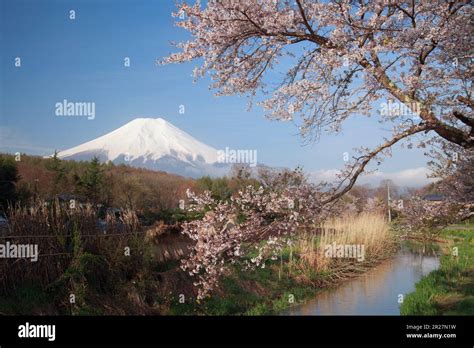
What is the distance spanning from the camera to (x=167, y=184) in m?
13.6

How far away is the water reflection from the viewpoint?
8.66 m

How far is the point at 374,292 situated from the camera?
32.4 feet

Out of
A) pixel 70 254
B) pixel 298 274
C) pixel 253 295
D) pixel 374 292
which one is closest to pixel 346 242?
pixel 298 274

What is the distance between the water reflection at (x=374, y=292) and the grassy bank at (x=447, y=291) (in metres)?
0.46

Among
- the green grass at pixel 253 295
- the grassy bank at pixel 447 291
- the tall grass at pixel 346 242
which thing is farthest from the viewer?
the tall grass at pixel 346 242

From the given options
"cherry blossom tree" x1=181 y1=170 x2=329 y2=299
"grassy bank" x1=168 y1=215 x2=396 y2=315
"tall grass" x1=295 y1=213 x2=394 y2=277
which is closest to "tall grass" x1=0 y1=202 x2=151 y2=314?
"grassy bank" x1=168 y1=215 x2=396 y2=315

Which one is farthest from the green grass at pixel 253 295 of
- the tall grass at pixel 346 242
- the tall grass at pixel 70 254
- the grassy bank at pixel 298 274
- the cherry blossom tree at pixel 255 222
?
the cherry blossom tree at pixel 255 222

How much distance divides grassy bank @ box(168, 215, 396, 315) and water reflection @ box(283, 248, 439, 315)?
0.89 ft

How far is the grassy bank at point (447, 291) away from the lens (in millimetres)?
7589

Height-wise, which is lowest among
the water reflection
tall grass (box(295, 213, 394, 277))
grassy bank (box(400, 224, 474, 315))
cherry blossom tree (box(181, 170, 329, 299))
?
the water reflection

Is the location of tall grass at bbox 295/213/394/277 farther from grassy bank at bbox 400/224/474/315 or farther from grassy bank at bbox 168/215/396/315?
grassy bank at bbox 400/224/474/315

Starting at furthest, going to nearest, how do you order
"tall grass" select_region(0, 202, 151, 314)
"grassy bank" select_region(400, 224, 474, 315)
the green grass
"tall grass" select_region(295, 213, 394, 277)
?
"tall grass" select_region(295, 213, 394, 277)
the green grass
"grassy bank" select_region(400, 224, 474, 315)
"tall grass" select_region(0, 202, 151, 314)

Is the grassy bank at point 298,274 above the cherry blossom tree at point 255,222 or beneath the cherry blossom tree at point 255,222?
beneath

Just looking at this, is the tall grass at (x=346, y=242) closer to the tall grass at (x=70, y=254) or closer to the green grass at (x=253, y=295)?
the green grass at (x=253, y=295)
